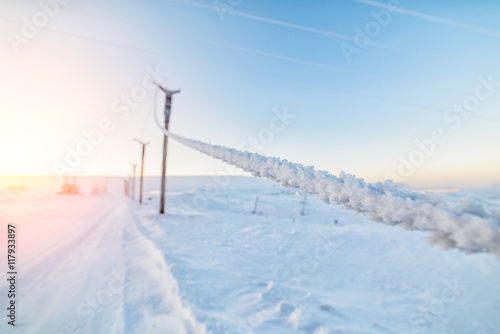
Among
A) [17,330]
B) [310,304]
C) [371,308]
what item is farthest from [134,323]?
[371,308]

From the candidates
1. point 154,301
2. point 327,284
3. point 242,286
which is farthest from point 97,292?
point 327,284

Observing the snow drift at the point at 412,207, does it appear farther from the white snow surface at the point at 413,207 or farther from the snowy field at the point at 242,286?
the snowy field at the point at 242,286

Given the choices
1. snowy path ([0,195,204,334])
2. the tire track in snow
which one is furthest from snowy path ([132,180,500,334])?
snowy path ([0,195,204,334])

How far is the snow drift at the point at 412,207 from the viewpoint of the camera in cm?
66

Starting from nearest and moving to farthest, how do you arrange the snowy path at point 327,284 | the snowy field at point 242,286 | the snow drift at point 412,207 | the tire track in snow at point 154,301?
the snow drift at point 412,207, the tire track in snow at point 154,301, the snowy field at point 242,286, the snowy path at point 327,284

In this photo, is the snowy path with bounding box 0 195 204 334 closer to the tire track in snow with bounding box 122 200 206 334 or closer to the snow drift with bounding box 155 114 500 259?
the tire track in snow with bounding box 122 200 206 334

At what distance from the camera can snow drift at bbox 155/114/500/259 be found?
2.18 feet

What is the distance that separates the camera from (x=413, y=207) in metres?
0.83

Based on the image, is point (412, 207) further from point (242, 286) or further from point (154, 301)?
point (154, 301)

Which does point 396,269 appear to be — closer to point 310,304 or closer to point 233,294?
point 310,304

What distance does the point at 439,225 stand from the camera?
74 centimetres

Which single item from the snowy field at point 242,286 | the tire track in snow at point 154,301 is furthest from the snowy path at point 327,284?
the tire track in snow at point 154,301

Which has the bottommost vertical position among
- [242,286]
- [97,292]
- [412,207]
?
[97,292]

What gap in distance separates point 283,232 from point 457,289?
Result: 533cm
